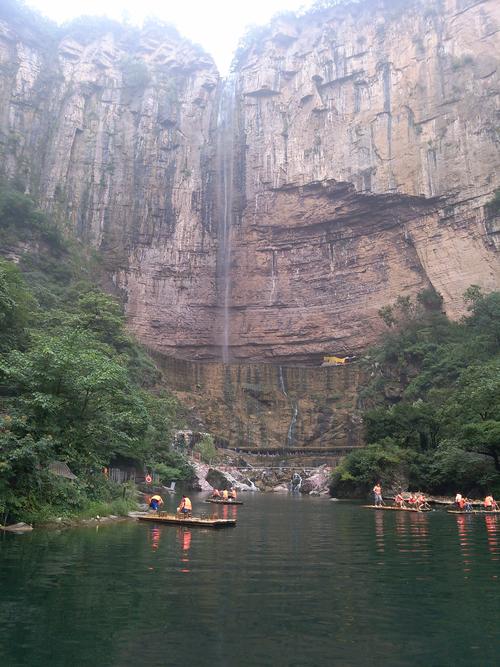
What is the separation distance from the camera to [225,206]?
58.3 metres

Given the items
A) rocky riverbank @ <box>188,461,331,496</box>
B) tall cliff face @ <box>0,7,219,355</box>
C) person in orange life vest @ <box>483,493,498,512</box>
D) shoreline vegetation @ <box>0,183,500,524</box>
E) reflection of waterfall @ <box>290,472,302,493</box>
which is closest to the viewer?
shoreline vegetation @ <box>0,183,500,524</box>

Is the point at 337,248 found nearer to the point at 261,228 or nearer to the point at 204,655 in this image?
the point at 261,228

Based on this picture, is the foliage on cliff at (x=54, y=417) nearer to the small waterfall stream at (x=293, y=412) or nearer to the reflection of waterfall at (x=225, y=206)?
the small waterfall stream at (x=293, y=412)

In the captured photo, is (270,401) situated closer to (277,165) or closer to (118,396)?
(277,165)

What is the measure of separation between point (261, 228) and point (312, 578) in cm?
5066

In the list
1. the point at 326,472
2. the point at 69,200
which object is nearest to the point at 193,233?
the point at 69,200

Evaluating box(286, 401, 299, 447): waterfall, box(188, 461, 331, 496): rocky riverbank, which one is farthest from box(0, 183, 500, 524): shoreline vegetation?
box(286, 401, 299, 447): waterfall

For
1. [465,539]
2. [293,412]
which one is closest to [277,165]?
[293,412]

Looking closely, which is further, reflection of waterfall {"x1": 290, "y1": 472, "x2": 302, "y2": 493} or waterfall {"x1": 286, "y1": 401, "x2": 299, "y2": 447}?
waterfall {"x1": 286, "y1": 401, "x2": 299, "y2": 447}

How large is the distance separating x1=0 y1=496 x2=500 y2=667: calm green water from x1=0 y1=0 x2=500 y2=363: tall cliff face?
40388mm

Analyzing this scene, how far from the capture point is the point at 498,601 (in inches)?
257

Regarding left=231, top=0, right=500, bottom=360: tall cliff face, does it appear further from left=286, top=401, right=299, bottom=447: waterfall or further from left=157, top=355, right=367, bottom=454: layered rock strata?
left=286, top=401, right=299, bottom=447: waterfall

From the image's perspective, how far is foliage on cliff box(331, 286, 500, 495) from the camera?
2311 cm

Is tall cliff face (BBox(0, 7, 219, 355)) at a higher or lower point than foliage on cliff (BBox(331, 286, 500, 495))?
higher
